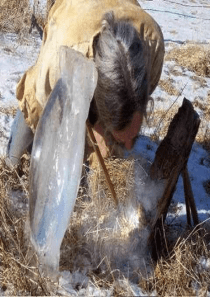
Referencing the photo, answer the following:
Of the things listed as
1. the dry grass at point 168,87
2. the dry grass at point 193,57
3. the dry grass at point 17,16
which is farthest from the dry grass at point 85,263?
the dry grass at point 17,16

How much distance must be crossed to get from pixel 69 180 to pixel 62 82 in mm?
416

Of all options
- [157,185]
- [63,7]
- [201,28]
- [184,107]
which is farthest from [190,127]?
[201,28]

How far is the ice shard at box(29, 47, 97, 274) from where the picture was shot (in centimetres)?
171

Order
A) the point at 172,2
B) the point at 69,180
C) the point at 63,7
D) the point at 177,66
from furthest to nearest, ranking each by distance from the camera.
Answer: the point at 172,2 → the point at 177,66 → the point at 63,7 → the point at 69,180

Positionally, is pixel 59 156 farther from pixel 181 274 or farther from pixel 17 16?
pixel 17 16

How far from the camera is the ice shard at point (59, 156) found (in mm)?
1713

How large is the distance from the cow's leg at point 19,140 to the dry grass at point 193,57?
8.48 ft

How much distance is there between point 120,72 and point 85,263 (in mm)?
973

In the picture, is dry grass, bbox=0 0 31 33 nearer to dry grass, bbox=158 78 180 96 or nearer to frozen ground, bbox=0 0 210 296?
frozen ground, bbox=0 0 210 296

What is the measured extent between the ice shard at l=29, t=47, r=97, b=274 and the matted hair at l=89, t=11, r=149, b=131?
0.09m

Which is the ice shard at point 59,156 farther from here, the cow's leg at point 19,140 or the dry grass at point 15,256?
the cow's leg at point 19,140

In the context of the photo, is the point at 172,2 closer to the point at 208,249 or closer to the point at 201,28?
the point at 201,28

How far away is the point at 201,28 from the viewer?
6199 millimetres

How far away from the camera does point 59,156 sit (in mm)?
1796
